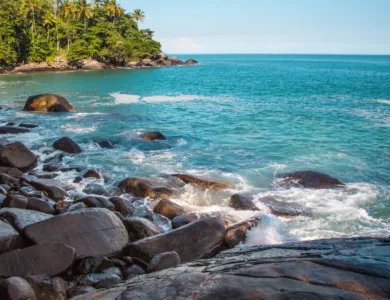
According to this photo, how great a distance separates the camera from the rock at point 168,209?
412 inches

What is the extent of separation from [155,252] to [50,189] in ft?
18.4

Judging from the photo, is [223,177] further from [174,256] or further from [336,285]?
[336,285]

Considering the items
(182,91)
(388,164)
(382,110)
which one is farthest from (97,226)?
(182,91)

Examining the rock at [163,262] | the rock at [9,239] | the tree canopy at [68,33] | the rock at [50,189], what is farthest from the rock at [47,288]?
the tree canopy at [68,33]

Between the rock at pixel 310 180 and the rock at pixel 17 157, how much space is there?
403 inches

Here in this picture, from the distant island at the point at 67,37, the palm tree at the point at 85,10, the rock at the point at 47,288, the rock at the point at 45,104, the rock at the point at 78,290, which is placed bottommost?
the rock at the point at 78,290

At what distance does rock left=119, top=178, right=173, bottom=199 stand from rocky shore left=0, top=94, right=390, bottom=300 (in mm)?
36

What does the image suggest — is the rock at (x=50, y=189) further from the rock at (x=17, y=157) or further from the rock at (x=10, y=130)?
the rock at (x=10, y=130)

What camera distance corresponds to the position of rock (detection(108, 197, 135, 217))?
10466 mm

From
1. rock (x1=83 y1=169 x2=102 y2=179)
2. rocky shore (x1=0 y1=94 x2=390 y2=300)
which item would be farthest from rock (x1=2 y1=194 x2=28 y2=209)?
rock (x1=83 y1=169 x2=102 y2=179)

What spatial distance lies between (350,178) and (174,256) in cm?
1021

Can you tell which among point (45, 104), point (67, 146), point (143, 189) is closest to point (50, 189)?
point (143, 189)

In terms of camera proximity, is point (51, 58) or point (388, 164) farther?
point (51, 58)

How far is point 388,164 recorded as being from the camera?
636 inches
